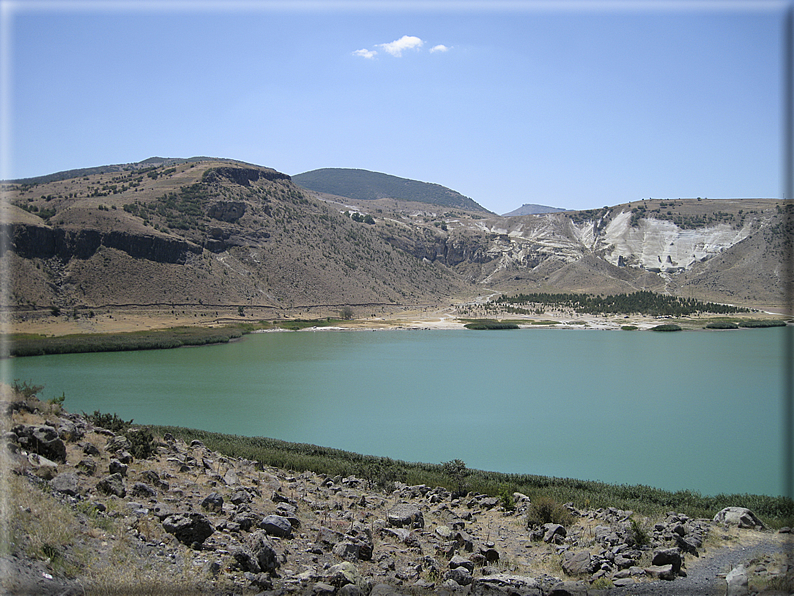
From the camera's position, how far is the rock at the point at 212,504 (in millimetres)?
9102

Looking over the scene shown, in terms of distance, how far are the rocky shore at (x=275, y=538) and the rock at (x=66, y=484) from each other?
2 centimetres

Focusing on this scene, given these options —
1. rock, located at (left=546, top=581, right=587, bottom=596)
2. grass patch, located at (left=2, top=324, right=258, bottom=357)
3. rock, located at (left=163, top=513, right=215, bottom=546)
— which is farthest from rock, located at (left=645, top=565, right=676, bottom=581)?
grass patch, located at (left=2, top=324, right=258, bottom=357)

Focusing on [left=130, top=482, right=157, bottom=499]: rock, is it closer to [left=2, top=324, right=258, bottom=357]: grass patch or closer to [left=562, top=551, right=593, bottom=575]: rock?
[left=562, top=551, right=593, bottom=575]: rock

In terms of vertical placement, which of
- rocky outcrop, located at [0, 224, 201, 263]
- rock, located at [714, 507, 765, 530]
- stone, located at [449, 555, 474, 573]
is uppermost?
rocky outcrop, located at [0, 224, 201, 263]

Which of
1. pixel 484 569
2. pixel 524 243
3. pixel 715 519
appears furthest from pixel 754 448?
pixel 524 243

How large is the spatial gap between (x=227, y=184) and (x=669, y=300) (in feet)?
262

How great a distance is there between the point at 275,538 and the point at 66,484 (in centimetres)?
321

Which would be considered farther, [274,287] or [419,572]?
[274,287]

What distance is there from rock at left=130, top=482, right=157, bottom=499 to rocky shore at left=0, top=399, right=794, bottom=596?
0.07 feet

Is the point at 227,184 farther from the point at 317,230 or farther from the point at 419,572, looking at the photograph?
the point at 419,572

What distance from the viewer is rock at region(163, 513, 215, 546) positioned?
7.70 metres

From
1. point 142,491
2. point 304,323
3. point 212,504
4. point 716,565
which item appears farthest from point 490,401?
point 304,323

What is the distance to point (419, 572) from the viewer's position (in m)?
7.98

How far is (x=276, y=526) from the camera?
28.3 ft
